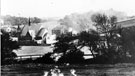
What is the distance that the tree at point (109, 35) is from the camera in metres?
2.18

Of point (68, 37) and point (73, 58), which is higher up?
point (68, 37)

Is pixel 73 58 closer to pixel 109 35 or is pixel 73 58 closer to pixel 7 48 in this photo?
pixel 109 35

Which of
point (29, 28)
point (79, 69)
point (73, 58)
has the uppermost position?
point (29, 28)

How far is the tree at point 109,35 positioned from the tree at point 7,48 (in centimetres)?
87

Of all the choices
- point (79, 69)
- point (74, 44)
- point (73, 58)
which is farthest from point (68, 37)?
point (79, 69)

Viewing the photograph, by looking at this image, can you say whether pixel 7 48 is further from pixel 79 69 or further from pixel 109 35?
pixel 109 35

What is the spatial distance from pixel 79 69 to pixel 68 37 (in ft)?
1.15

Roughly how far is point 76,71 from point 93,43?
340 mm

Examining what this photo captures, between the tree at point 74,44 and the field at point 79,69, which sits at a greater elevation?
the tree at point 74,44

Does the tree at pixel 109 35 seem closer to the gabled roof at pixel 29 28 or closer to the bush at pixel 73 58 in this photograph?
the bush at pixel 73 58

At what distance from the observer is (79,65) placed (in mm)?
2152

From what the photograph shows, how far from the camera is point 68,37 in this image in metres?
2.19

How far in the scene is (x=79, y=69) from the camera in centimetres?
214

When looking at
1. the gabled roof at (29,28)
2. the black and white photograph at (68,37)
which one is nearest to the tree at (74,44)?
the black and white photograph at (68,37)
